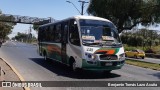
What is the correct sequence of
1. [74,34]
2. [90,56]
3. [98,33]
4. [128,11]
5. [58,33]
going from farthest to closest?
[128,11], [58,33], [74,34], [98,33], [90,56]

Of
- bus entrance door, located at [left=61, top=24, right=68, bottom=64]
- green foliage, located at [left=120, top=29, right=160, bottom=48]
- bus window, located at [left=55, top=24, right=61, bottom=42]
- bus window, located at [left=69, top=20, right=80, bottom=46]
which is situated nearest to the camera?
bus window, located at [left=69, top=20, right=80, bottom=46]

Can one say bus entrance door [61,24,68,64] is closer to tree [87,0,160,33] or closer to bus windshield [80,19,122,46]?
bus windshield [80,19,122,46]

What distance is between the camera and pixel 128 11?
39.6m

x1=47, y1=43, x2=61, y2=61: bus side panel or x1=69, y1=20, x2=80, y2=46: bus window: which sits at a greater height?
x1=69, y1=20, x2=80, y2=46: bus window

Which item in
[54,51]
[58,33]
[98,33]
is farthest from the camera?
[54,51]

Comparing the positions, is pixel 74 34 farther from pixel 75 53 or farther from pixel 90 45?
pixel 90 45

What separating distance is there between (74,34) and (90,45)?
142 cm

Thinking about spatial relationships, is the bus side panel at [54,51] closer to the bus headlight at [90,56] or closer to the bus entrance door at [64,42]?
the bus entrance door at [64,42]

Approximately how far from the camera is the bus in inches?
578

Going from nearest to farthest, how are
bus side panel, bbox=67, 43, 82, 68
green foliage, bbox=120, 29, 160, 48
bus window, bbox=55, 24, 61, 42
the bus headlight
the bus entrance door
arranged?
the bus headlight, bus side panel, bbox=67, 43, 82, 68, the bus entrance door, bus window, bbox=55, 24, 61, 42, green foliage, bbox=120, 29, 160, 48

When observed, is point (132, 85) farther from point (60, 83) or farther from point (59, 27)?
point (59, 27)

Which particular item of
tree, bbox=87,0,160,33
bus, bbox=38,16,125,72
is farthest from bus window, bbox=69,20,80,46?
tree, bbox=87,0,160,33

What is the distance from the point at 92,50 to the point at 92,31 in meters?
1.12

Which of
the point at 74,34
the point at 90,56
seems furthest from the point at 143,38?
the point at 90,56
